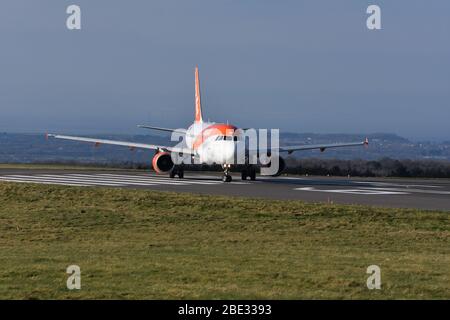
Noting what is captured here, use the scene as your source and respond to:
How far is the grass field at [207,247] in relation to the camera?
12844mm

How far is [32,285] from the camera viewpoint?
12.9 metres

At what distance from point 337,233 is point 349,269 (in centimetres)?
620

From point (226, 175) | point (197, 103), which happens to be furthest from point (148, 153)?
point (226, 175)

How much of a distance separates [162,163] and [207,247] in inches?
1129

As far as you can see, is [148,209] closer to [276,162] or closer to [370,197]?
[370,197]

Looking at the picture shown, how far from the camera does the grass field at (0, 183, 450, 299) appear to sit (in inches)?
506

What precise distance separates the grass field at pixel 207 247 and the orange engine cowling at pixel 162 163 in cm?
1610

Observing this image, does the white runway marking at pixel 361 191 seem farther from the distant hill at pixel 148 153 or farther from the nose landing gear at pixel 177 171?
the distant hill at pixel 148 153

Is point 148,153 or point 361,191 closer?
point 361,191

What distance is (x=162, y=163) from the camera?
4644 centimetres

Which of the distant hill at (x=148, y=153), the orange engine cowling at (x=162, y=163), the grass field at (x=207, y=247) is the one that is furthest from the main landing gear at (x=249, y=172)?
the distant hill at (x=148, y=153)

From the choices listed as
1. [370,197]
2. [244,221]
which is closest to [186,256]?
[244,221]

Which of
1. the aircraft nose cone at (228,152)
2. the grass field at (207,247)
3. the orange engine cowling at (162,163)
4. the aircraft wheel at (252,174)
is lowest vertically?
the grass field at (207,247)

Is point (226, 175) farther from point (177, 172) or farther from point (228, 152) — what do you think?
point (177, 172)
